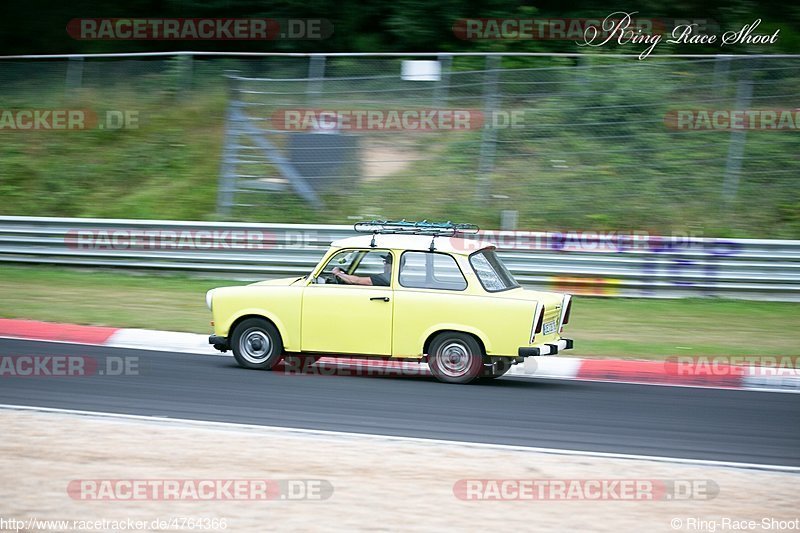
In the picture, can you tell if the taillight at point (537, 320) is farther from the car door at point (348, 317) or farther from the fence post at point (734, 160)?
the fence post at point (734, 160)

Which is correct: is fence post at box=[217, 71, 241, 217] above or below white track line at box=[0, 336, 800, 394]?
above

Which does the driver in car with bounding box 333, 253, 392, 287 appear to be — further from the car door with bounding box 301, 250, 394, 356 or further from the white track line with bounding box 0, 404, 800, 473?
the white track line with bounding box 0, 404, 800, 473

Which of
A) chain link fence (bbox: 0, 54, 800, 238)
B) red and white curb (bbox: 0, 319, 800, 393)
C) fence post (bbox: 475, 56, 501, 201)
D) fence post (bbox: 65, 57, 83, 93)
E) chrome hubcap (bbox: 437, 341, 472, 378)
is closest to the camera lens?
chrome hubcap (bbox: 437, 341, 472, 378)

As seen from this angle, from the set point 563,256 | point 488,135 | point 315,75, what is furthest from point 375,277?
point 315,75

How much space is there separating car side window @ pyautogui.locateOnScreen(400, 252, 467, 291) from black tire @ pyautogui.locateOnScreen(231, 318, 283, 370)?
1.58 m

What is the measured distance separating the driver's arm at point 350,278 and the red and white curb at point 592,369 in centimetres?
116

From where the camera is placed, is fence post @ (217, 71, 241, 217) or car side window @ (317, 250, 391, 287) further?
fence post @ (217, 71, 241, 217)

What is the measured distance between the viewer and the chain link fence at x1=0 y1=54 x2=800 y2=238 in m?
17.4

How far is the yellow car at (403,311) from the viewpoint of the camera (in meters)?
10.1

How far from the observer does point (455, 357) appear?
1035cm

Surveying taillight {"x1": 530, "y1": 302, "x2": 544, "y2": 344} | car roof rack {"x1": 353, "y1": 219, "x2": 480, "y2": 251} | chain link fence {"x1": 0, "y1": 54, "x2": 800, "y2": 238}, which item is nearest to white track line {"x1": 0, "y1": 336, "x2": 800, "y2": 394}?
taillight {"x1": 530, "y1": 302, "x2": 544, "y2": 344}

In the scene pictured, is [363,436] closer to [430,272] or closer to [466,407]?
[466,407]

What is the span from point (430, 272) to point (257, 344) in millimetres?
2114

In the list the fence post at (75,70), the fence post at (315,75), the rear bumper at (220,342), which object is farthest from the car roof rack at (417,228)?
the fence post at (75,70)
